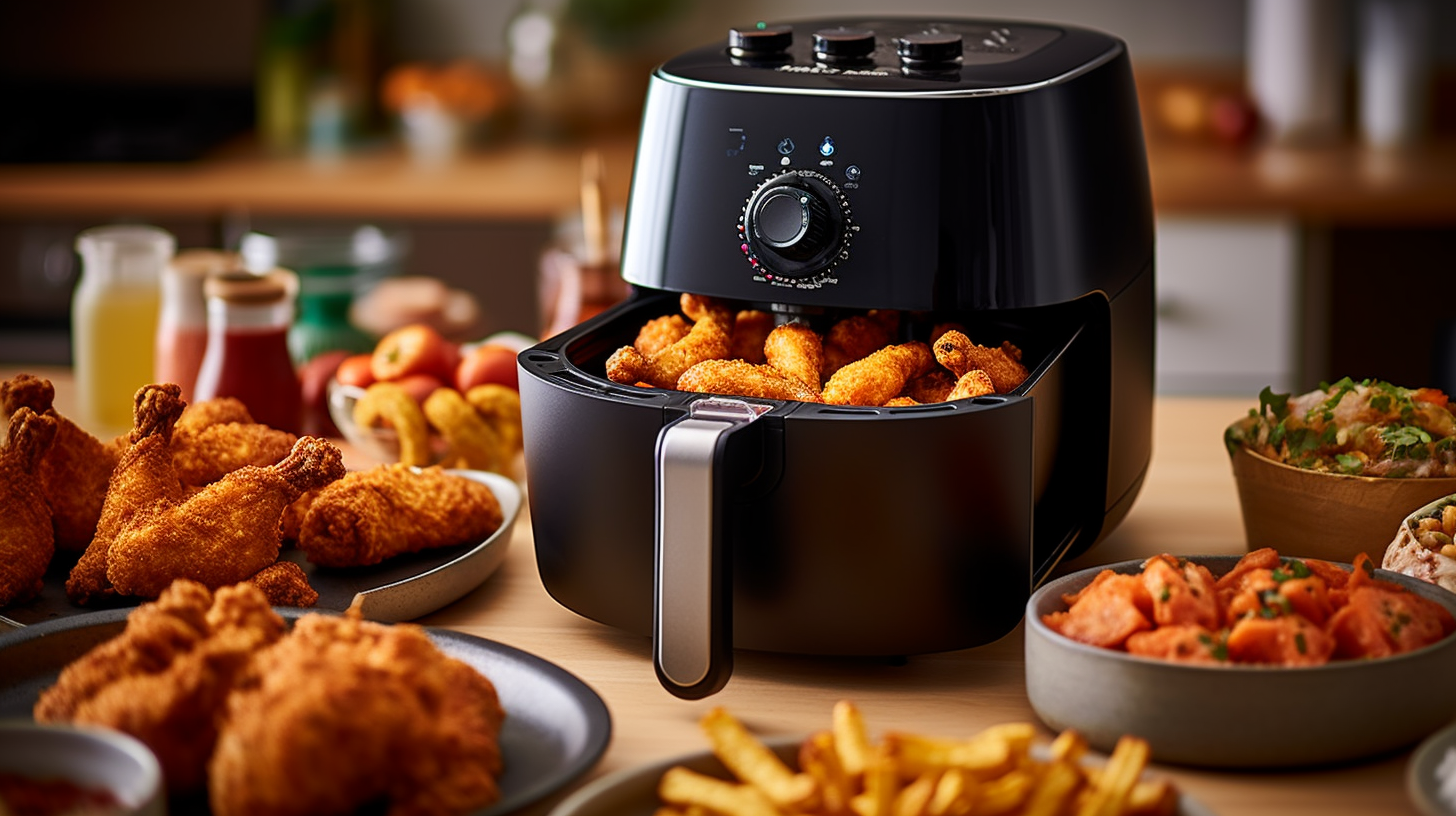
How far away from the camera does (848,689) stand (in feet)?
3.59

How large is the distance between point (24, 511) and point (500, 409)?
1.58ft

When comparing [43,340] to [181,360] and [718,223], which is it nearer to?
[181,360]

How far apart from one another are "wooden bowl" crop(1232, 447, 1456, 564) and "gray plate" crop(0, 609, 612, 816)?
55 cm

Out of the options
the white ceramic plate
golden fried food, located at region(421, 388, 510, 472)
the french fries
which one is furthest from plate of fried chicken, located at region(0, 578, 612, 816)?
golden fried food, located at region(421, 388, 510, 472)

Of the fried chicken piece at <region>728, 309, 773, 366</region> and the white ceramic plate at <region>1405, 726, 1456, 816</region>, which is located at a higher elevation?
the fried chicken piece at <region>728, 309, 773, 366</region>

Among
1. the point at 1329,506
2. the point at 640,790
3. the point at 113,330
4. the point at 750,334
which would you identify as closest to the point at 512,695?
the point at 640,790

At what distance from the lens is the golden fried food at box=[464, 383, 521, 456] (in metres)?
1.56

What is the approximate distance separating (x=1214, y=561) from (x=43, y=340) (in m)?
2.79

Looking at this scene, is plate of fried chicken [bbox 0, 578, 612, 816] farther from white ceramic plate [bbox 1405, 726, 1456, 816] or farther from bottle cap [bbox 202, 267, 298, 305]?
bottle cap [bbox 202, 267, 298, 305]

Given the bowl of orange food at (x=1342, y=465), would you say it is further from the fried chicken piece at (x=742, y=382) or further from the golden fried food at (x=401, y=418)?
the golden fried food at (x=401, y=418)

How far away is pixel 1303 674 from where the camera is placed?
91cm

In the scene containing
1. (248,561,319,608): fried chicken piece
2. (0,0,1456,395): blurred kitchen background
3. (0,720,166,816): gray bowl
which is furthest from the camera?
(0,0,1456,395): blurred kitchen background

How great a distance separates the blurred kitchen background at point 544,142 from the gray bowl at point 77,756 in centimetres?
193

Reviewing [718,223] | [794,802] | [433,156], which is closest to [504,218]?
[433,156]
